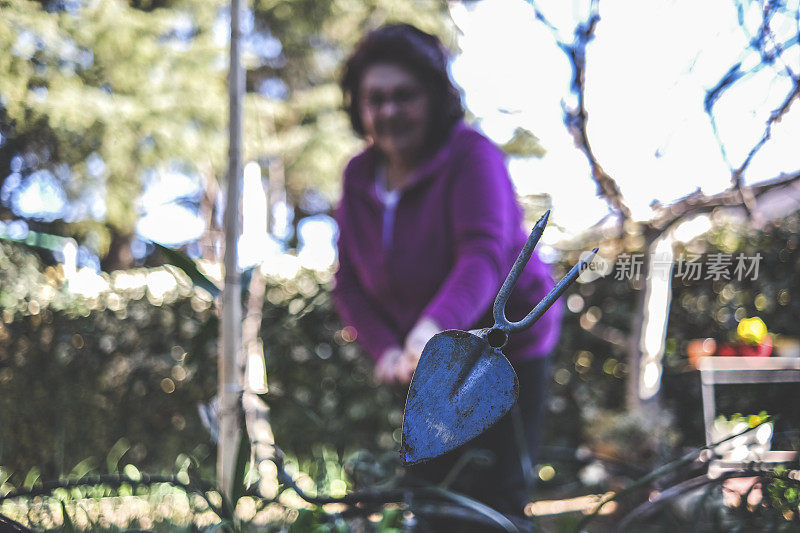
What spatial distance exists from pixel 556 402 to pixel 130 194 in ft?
11.0

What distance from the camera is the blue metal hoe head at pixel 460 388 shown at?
0.27m

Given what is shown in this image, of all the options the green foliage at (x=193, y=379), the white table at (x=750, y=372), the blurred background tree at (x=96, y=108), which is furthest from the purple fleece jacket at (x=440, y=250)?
the green foliage at (x=193, y=379)

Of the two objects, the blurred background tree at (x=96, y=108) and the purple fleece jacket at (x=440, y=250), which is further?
the purple fleece jacket at (x=440, y=250)

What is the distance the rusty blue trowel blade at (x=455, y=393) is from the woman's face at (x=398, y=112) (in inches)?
25.3

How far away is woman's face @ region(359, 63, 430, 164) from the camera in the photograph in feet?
2.92

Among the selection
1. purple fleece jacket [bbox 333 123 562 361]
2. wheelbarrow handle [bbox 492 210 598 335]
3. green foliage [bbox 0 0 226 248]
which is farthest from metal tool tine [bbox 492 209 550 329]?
green foliage [bbox 0 0 226 248]

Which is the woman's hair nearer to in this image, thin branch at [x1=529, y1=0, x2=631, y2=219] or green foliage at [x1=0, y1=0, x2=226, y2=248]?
thin branch at [x1=529, y1=0, x2=631, y2=219]

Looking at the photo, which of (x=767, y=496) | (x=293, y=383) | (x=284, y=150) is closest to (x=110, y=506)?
(x=767, y=496)

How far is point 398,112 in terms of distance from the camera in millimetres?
892

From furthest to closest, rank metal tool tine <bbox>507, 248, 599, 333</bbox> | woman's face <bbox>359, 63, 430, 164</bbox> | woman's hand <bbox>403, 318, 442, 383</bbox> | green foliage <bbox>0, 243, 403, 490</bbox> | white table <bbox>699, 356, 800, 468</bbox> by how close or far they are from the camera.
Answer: green foliage <bbox>0, 243, 403, 490</bbox>, woman's face <bbox>359, 63, 430, 164</bbox>, woman's hand <bbox>403, 318, 442, 383</bbox>, white table <bbox>699, 356, 800, 468</bbox>, metal tool tine <bbox>507, 248, 599, 333</bbox>

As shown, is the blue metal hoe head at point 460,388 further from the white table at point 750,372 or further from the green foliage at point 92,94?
the green foliage at point 92,94

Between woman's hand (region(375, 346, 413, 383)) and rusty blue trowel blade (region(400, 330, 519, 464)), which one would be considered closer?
rusty blue trowel blade (region(400, 330, 519, 464))

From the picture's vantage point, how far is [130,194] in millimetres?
1106

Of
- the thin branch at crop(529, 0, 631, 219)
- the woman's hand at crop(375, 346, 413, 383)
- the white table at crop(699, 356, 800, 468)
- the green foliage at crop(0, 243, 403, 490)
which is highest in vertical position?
the thin branch at crop(529, 0, 631, 219)
